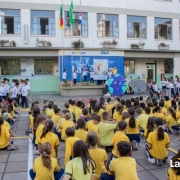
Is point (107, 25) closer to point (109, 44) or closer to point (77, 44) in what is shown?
point (109, 44)

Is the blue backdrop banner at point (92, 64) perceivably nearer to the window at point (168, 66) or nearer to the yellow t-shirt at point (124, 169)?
the window at point (168, 66)

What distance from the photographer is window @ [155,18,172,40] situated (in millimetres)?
26531

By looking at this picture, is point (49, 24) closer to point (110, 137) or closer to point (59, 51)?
point (59, 51)

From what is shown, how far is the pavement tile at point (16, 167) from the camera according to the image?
550cm

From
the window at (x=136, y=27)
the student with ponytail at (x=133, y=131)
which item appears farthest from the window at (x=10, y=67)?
the student with ponytail at (x=133, y=131)

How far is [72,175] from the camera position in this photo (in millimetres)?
3674

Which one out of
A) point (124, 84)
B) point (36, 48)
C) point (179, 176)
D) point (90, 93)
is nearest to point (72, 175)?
point (179, 176)

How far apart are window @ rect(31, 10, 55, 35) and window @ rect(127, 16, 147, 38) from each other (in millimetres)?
7701

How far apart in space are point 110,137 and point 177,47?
905 inches

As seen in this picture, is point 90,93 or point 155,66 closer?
point 90,93

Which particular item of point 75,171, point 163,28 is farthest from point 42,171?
point 163,28

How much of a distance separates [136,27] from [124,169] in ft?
77.3

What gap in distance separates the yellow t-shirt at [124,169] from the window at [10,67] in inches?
843

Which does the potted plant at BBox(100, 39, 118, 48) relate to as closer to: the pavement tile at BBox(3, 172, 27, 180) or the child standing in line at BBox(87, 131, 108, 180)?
the pavement tile at BBox(3, 172, 27, 180)
